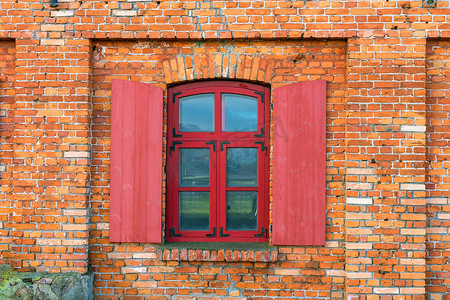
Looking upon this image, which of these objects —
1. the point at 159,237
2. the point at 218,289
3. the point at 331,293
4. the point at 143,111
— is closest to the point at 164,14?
the point at 143,111

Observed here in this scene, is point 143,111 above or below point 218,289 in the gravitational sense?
above

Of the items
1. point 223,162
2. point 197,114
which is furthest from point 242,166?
point 197,114

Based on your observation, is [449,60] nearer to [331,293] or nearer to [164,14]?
[331,293]

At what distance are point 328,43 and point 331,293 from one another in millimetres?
2594

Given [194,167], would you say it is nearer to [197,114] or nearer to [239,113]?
[197,114]

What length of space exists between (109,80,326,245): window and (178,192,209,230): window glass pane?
0.04 ft

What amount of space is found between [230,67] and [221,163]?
1019 mm

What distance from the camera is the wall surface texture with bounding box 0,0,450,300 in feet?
11.9

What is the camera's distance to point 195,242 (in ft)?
12.7

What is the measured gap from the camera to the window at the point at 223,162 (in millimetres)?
3703

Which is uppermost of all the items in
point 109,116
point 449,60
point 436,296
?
point 449,60

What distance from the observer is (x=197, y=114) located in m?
3.93

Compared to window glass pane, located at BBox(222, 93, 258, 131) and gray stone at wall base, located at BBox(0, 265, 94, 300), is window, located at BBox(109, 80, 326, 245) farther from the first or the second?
gray stone at wall base, located at BBox(0, 265, 94, 300)

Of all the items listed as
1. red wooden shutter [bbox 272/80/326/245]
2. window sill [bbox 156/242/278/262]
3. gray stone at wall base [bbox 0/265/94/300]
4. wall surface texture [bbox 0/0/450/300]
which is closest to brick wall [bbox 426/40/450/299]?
wall surface texture [bbox 0/0/450/300]
